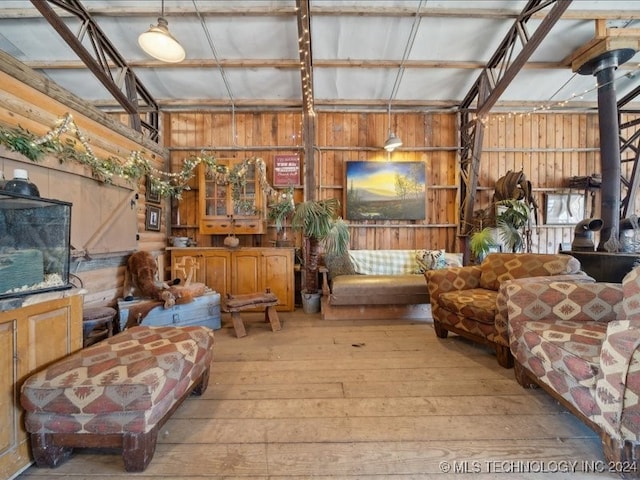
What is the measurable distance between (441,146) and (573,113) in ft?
7.80

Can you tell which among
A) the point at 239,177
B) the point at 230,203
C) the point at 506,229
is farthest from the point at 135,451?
the point at 506,229

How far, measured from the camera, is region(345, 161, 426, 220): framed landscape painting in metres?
4.34

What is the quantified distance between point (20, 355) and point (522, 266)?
373 centimetres

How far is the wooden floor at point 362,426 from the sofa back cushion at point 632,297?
0.71 meters

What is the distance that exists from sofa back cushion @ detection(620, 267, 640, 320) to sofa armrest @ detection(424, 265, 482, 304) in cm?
131

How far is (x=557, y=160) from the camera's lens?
4496mm

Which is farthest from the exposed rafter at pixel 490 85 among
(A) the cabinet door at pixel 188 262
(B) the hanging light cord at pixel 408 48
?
(A) the cabinet door at pixel 188 262

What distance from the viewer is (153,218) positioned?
380 centimetres

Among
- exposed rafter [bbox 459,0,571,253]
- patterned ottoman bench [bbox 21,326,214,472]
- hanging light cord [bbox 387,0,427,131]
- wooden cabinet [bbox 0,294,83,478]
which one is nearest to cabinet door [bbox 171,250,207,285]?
wooden cabinet [bbox 0,294,83,478]

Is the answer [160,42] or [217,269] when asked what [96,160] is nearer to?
[160,42]

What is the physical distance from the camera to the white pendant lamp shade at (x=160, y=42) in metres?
2.39

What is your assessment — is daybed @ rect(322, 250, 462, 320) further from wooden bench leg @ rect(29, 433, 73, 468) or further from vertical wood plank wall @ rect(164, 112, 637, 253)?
wooden bench leg @ rect(29, 433, 73, 468)

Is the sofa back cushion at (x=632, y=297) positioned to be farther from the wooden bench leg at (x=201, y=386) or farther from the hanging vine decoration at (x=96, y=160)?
the hanging vine decoration at (x=96, y=160)

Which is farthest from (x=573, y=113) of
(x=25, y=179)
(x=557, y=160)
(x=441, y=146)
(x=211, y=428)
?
(x=25, y=179)
